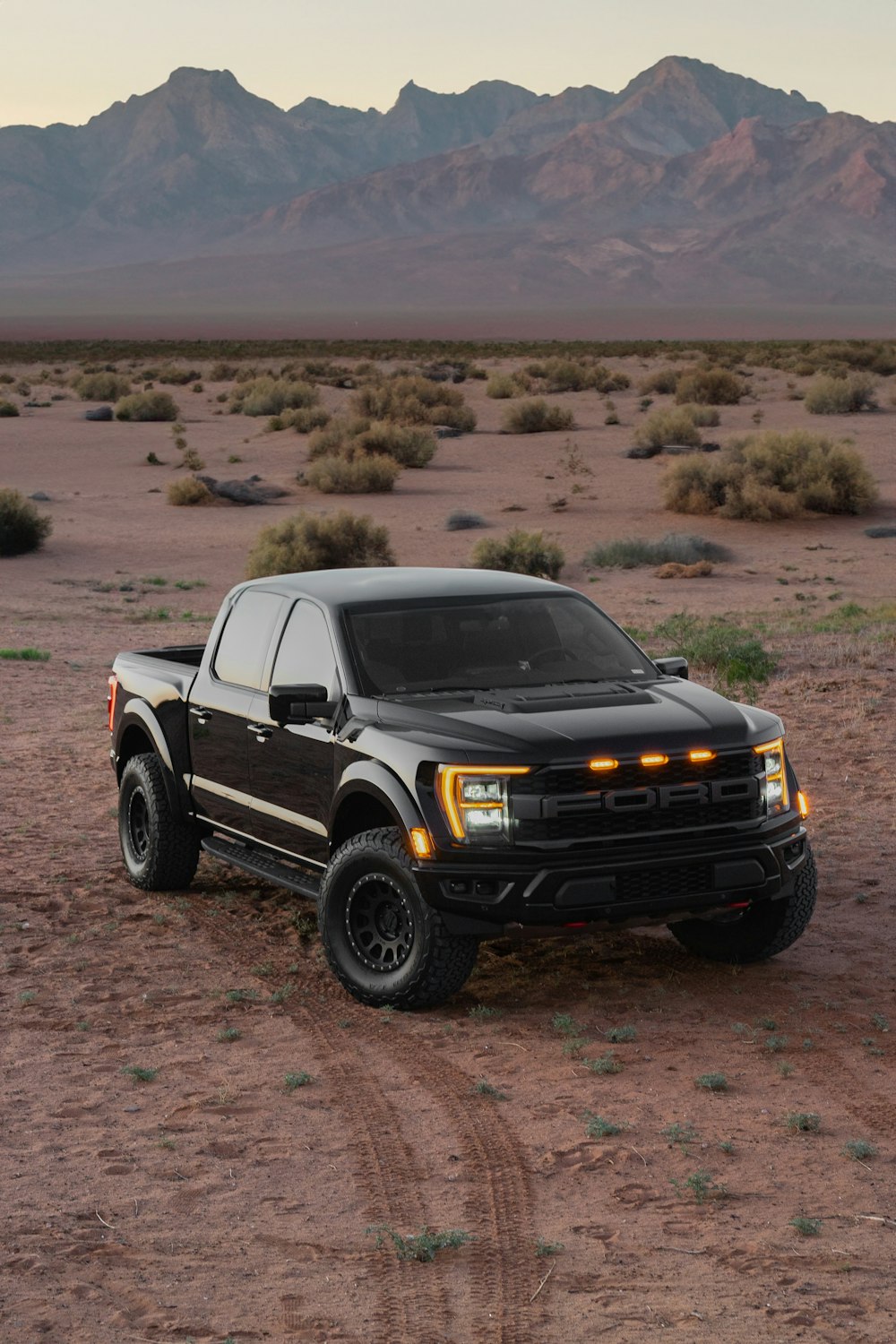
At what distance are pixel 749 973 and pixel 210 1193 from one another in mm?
3310

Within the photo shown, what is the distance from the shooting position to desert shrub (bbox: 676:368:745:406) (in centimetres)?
5694

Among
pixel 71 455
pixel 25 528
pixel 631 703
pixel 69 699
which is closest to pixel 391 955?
pixel 631 703

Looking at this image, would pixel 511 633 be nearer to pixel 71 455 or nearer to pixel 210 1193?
pixel 210 1193

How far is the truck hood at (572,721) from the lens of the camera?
7070 mm

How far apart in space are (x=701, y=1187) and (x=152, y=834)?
4.77 metres

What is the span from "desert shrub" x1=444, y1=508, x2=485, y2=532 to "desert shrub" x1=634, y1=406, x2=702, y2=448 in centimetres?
1204

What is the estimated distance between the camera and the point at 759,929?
8.05 metres

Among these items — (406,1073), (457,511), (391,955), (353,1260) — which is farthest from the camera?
(457,511)

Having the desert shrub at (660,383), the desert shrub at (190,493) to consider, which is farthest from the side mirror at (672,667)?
the desert shrub at (660,383)

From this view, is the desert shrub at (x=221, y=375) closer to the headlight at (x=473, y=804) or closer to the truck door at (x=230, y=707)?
the truck door at (x=230, y=707)

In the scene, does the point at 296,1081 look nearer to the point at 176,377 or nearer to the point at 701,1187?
the point at 701,1187

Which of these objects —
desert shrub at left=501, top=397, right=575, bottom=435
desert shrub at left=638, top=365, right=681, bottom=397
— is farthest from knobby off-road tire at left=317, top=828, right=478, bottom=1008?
desert shrub at left=638, top=365, right=681, bottom=397

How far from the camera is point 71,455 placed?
153ft

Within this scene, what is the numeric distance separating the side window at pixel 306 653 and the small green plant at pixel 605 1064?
215 centimetres
